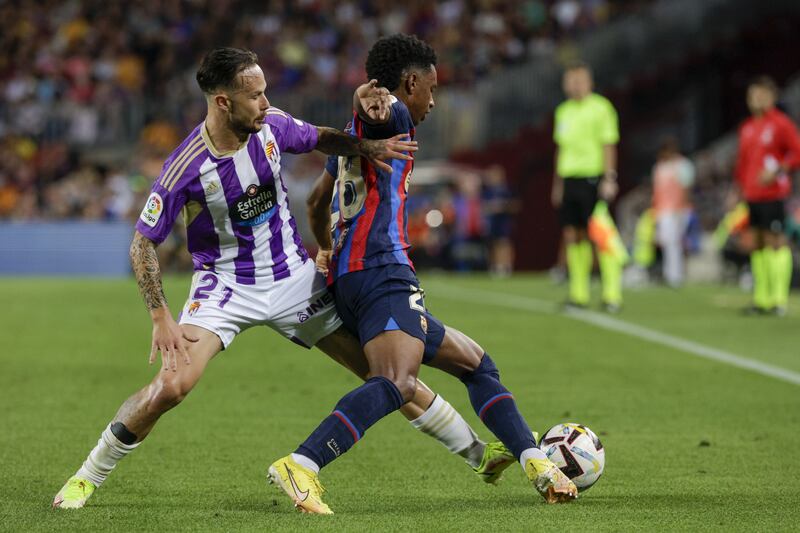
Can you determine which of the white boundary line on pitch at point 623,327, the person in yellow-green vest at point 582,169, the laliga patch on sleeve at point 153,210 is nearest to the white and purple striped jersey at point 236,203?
the laliga patch on sleeve at point 153,210

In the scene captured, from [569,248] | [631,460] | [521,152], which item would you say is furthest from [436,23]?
[631,460]

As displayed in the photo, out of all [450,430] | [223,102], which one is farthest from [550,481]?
[223,102]

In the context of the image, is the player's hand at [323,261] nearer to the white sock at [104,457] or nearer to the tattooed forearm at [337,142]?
the tattooed forearm at [337,142]

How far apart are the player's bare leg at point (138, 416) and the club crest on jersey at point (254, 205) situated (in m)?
0.50

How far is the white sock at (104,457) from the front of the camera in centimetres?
557

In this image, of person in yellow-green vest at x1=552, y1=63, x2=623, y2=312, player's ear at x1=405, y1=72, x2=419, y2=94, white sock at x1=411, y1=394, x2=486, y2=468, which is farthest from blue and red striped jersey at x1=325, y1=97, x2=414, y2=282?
person in yellow-green vest at x1=552, y1=63, x2=623, y2=312

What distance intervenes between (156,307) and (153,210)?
1.28ft

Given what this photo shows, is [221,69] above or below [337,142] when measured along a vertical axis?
above

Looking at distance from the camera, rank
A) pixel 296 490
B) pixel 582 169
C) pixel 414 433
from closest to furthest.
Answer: pixel 296 490 → pixel 414 433 → pixel 582 169

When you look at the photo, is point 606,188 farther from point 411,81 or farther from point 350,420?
point 350,420

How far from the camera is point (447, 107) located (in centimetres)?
2859

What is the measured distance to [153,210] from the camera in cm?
556

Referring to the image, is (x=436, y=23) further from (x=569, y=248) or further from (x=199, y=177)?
(x=199, y=177)

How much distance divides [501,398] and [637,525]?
90 cm
